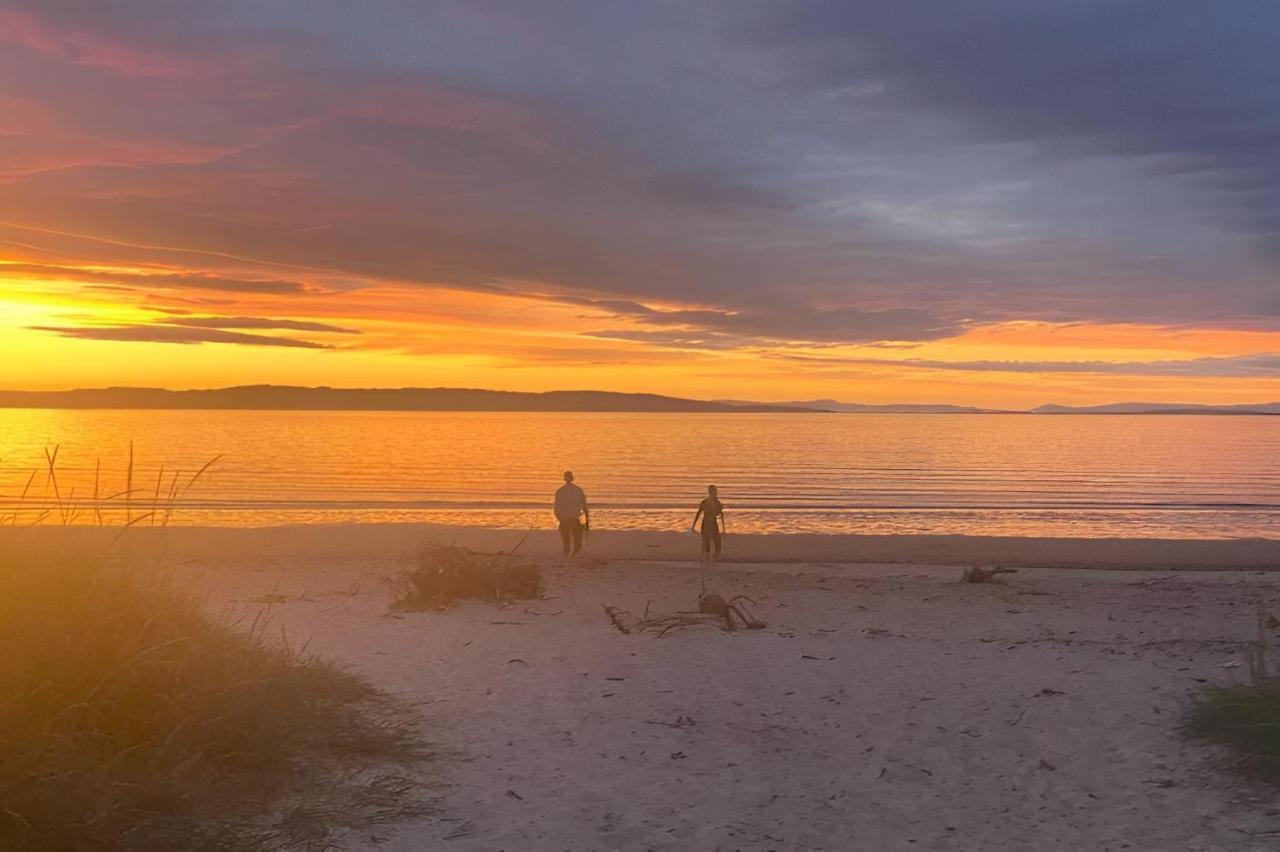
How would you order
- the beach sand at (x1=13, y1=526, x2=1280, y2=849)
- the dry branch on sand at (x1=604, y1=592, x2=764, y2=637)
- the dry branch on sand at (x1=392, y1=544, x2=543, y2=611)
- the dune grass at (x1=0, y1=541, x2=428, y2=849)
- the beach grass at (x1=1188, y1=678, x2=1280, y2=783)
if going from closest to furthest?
the dune grass at (x1=0, y1=541, x2=428, y2=849)
the beach sand at (x1=13, y1=526, x2=1280, y2=849)
the beach grass at (x1=1188, y1=678, x2=1280, y2=783)
the dry branch on sand at (x1=604, y1=592, x2=764, y2=637)
the dry branch on sand at (x1=392, y1=544, x2=543, y2=611)

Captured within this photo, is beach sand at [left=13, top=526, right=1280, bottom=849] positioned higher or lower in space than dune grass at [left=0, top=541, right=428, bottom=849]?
lower

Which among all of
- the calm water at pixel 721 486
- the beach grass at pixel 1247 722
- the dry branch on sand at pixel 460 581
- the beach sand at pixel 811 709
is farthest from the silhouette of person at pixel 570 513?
the beach grass at pixel 1247 722

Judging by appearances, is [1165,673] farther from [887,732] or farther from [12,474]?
[12,474]

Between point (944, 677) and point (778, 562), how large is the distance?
533 inches

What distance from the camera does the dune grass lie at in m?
5.42

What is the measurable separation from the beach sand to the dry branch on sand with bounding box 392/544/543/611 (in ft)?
1.27

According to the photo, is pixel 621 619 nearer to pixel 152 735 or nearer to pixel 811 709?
pixel 811 709

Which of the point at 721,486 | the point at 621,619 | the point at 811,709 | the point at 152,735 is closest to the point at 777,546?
the point at 621,619

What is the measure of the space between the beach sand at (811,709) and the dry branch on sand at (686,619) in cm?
26

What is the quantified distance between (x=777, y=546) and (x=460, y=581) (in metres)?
13.8

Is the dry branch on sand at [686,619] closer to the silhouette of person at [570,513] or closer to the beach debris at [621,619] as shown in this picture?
the beach debris at [621,619]

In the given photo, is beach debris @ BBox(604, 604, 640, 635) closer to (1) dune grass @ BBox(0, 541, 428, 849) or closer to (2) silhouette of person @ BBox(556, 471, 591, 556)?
(1) dune grass @ BBox(0, 541, 428, 849)

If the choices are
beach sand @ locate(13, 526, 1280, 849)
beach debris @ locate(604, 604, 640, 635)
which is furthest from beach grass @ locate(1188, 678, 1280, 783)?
beach debris @ locate(604, 604, 640, 635)

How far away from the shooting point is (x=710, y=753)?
8.38 m
